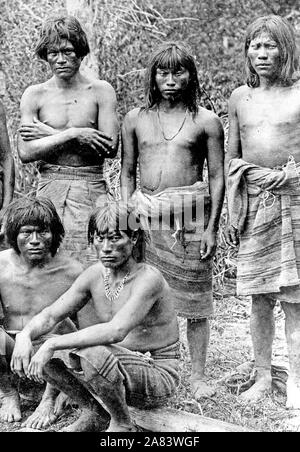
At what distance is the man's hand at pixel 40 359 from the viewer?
3.63m

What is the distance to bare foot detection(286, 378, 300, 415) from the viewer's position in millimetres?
4238

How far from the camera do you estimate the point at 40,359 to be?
11.9 feet

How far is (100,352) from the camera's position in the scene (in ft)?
11.7

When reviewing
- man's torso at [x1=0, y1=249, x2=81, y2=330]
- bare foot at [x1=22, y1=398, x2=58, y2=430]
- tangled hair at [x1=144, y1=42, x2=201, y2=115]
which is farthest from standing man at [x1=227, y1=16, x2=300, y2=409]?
bare foot at [x1=22, y1=398, x2=58, y2=430]

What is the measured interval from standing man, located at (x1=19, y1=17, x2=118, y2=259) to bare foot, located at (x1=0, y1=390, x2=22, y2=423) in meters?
0.86

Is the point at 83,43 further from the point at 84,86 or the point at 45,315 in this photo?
the point at 45,315

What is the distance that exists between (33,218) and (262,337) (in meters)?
1.43

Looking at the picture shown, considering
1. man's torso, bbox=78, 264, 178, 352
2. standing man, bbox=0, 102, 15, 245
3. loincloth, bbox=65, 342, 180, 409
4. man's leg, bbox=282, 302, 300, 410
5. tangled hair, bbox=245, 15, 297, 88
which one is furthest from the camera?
standing man, bbox=0, 102, 15, 245

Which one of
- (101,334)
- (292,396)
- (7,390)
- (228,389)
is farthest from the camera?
(228,389)

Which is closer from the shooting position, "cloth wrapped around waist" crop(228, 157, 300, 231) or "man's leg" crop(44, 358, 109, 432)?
"man's leg" crop(44, 358, 109, 432)

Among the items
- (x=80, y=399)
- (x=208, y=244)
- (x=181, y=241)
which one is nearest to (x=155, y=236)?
(x=181, y=241)

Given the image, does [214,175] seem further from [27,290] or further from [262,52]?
[27,290]

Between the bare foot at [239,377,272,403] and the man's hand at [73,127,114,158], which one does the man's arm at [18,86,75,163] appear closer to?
the man's hand at [73,127,114,158]

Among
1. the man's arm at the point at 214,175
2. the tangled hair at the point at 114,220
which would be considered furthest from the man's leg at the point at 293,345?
the tangled hair at the point at 114,220
